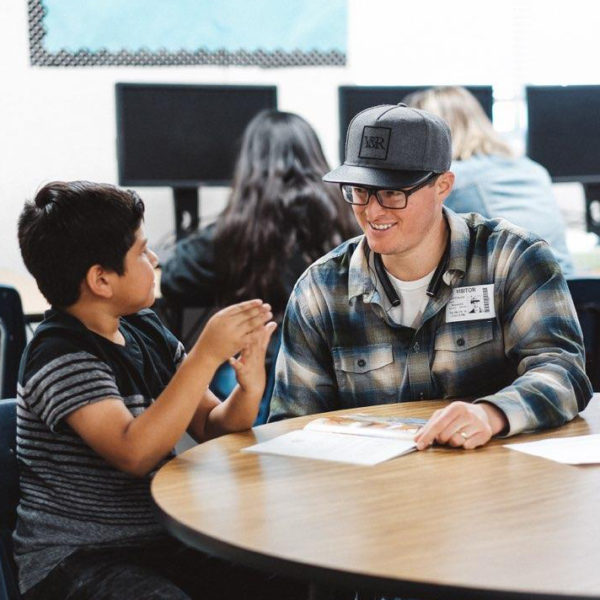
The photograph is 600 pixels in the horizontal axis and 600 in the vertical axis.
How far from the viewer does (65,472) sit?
1.64 meters

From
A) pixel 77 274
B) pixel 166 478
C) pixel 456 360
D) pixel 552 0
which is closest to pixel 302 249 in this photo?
pixel 456 360

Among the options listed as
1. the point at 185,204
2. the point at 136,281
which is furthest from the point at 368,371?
the point at 185,204

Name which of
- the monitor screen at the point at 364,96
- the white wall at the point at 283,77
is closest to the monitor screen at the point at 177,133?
the white wall at the point at 283,77

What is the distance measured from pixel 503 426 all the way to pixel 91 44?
2961 mm

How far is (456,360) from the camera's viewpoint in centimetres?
196

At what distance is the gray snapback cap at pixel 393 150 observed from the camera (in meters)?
1.89

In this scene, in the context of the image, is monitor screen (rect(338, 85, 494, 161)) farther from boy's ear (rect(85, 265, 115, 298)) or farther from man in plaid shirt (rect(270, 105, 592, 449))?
boy's ear (rect(85, 265, 115, 298))

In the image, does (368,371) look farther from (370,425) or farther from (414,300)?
(370,425)

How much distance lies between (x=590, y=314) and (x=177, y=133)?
6.63 feet

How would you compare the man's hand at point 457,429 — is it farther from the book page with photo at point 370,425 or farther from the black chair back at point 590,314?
the black chair back at point 590,314

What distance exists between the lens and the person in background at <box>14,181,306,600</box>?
1.56 m

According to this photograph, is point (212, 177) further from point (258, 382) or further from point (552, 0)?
point (258, 382)

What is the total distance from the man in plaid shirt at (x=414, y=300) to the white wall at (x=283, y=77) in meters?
2.30

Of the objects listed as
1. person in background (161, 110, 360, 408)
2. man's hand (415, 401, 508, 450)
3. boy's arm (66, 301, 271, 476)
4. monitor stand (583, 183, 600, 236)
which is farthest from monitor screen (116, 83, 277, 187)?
man's hand (415, 401, 508, 450)
